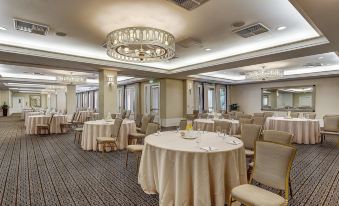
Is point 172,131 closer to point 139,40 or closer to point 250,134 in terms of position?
point 250,134

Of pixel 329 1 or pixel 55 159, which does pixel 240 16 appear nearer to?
pixel 329 1

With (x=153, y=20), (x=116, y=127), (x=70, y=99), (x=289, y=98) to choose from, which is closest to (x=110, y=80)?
(x=116, y=127)

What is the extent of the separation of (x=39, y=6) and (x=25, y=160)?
348cm

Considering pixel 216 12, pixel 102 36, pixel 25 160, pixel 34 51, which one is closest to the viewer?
pixel 216 12

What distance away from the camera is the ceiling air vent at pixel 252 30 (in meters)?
4.47

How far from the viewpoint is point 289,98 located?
39.1 ft

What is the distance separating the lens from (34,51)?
575cm

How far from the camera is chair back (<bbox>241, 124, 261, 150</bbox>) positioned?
3.83 m

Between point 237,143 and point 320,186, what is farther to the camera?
point 320,186

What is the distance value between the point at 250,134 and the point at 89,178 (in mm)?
3106

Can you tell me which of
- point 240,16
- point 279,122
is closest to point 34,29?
point 240,16

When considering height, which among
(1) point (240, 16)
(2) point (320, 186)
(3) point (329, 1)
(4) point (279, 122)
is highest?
(1) point (240, 16)

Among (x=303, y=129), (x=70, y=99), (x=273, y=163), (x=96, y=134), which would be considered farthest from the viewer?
(x=70, y=99)

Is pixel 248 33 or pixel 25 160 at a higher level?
pixel 248 33
